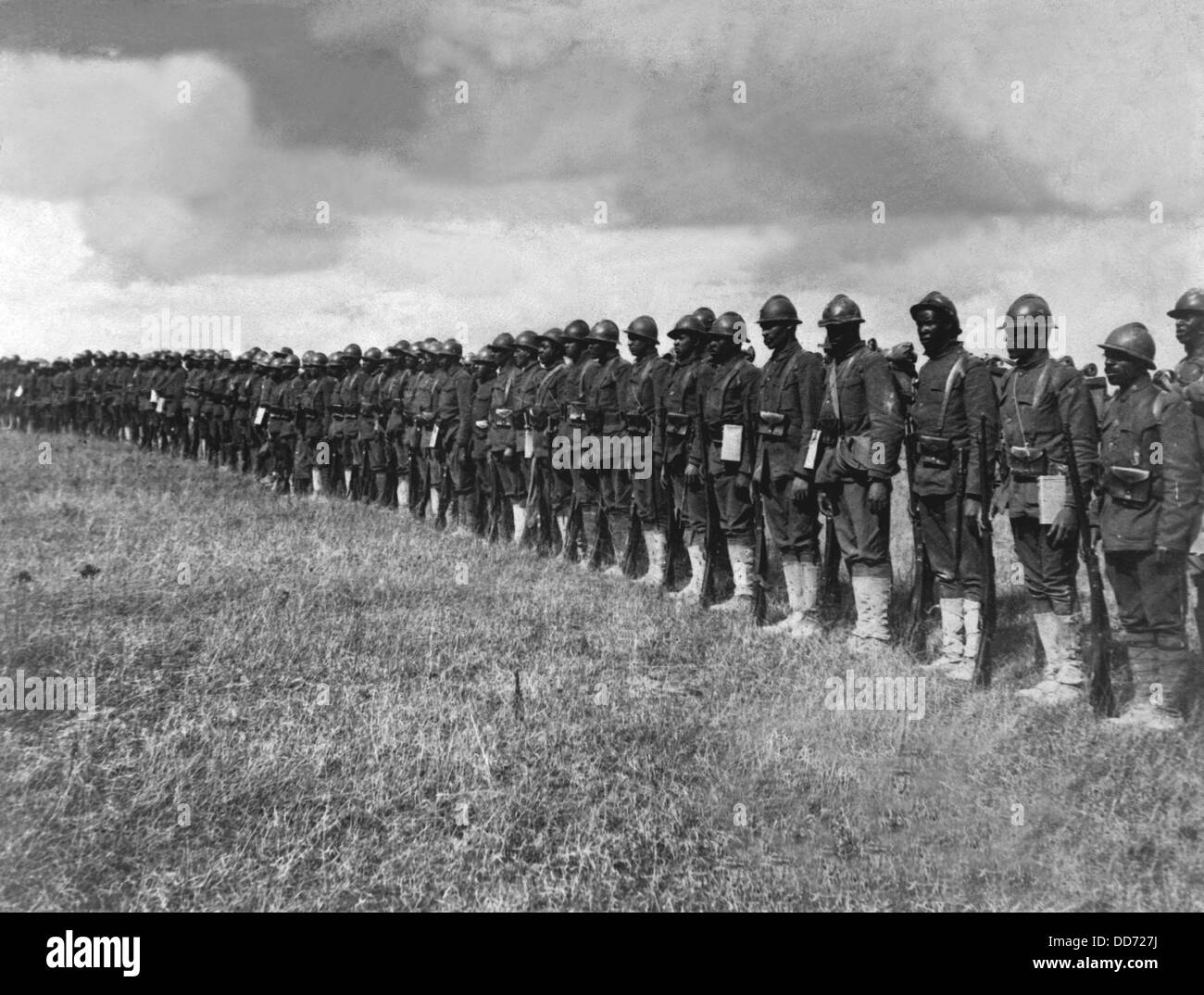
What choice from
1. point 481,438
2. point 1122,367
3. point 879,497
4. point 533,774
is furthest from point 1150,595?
point 481,438

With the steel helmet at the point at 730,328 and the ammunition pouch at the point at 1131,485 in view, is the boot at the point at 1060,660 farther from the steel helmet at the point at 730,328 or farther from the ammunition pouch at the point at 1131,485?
the steel helmet at the point at 730,328

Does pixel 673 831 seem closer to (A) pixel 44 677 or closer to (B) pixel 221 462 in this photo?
(A) pixel 44 677

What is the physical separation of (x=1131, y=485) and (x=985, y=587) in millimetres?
1380

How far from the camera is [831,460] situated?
27.0 feet

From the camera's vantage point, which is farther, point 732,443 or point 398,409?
point 398,409

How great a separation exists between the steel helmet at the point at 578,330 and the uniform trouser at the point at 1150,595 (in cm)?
739

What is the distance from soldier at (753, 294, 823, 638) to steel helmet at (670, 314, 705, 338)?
4.33 feet

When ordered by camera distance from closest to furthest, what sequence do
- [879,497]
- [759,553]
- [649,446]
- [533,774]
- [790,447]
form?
1. [533,774]
2. [879,497]
3. [790,447]
4. [759,553]
5. [649,446]

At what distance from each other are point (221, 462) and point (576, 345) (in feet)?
45.1

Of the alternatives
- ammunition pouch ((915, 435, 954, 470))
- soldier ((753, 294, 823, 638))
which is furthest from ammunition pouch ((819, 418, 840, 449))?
ammunition pouch ((915, 435, 954, 470))

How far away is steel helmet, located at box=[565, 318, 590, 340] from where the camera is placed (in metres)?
12.3

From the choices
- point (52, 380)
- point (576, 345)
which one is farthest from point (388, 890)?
point (52, 380)

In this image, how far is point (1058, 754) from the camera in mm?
5680

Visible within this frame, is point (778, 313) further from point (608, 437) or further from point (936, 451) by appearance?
point (608, 437)
